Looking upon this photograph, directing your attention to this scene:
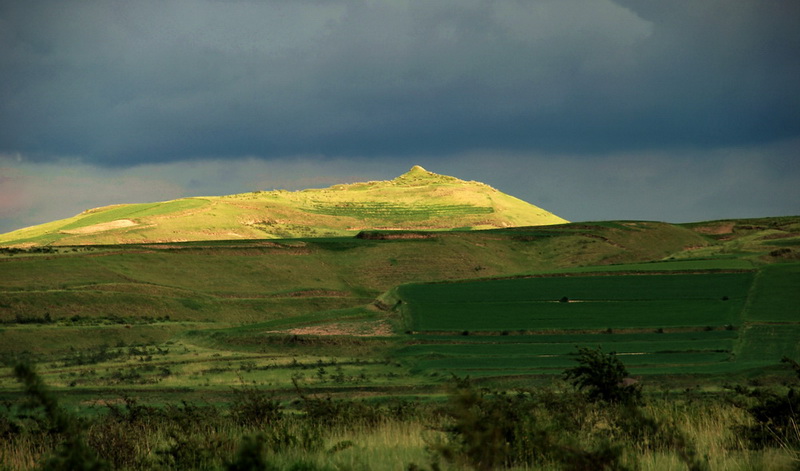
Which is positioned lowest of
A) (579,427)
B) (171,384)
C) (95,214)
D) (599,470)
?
(171,384)

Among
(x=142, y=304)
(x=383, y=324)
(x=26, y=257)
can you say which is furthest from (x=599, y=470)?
(x=26, y=257)

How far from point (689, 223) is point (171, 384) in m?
106

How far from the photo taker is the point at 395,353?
48281 millimetres

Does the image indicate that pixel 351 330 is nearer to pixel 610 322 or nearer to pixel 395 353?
pixel 395 353

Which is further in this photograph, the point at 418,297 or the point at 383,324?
the point at 418,297

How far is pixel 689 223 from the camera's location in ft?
418

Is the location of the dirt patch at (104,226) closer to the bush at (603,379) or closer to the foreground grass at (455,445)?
the bush at (603,379)

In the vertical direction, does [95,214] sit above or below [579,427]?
above

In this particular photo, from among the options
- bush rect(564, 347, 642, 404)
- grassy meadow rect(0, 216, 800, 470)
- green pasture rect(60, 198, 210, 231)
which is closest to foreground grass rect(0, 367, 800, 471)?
grassy meadow rect(0, 216, 800, 470)

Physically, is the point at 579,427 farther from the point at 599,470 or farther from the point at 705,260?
the point at 705,260

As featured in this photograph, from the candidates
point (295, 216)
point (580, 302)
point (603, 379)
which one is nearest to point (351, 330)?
point (580, 302)

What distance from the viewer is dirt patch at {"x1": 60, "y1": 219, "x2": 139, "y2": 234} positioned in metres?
133

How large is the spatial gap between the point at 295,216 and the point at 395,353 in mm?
108814

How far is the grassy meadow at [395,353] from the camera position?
37.1 feet
